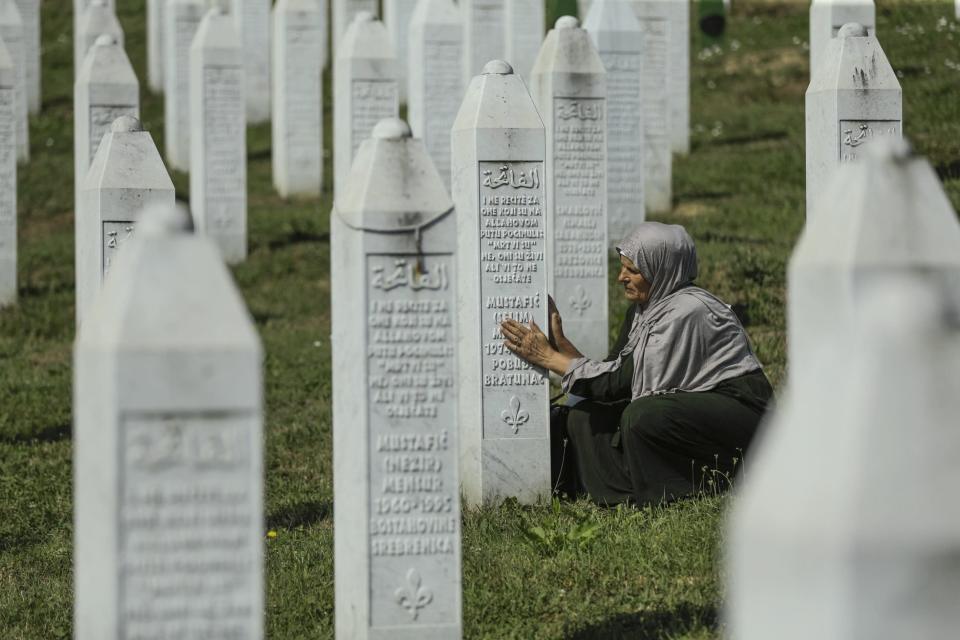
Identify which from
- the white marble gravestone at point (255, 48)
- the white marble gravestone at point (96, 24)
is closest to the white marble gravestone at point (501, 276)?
the white marble gravestone at point (96, 24)

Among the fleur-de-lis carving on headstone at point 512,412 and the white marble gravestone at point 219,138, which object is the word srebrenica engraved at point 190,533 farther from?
the white marble gravestone at point 219,138

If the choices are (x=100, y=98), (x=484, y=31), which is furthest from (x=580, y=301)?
(x=484, y=31)

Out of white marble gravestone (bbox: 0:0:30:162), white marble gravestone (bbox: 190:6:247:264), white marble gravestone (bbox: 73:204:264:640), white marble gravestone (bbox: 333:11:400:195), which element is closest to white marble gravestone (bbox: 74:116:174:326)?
white marble gravestone (bbox: 73:204:264:640)

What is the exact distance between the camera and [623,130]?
13.6 m

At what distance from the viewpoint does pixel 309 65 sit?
1827 centimetres

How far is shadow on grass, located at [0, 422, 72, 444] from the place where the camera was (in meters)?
10.3

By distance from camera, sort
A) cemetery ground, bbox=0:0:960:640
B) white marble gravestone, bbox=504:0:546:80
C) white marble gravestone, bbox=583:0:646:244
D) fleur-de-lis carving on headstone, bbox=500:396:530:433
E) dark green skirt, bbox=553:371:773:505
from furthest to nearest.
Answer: white marble gravestone, bbox=504:0:546:80 < white marble gravestone, bbox=583:0:646:244 < fleur-de-lis carving on headstone, bbox=500:396:530:433 < dark green skirt, bbox=553:371:773:505 < cemetery ground, bbox=0:0:960:640

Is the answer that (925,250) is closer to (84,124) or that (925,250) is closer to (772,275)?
(772,275)

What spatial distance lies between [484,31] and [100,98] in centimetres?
497

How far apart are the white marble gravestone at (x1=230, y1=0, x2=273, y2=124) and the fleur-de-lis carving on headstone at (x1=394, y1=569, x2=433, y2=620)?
16.5m

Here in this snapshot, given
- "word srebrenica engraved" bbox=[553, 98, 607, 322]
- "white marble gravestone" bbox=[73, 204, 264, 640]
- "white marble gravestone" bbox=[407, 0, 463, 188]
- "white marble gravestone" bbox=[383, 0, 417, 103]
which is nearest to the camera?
"white marble gravestone" bbox=[73, 204, 264, 640]

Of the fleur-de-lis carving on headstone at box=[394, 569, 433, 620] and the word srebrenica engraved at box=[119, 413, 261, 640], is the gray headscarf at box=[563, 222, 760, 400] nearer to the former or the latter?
the fleur-de-lis carving on headstone at box=[394, 569, 433, 620]

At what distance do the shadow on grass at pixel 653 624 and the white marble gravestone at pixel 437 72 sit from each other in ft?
32.0

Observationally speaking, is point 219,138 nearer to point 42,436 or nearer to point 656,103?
point 656,103
